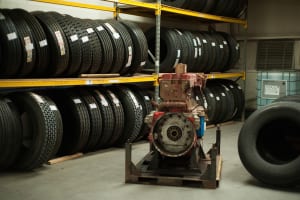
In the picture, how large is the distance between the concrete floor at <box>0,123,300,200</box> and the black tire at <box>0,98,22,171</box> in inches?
7.4

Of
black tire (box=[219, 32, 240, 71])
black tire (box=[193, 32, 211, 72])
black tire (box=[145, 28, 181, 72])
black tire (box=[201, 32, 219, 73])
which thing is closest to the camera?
black tire (box=[145, 28, 181, 72])

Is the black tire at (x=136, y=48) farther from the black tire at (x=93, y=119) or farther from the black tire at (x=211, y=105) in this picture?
the black tire at (x=211, y=105)

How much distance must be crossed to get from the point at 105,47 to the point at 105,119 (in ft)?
3.03

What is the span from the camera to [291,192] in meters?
4.07

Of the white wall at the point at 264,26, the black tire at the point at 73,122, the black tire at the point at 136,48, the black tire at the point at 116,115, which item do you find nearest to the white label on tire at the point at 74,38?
the black tire at the point at 73,122

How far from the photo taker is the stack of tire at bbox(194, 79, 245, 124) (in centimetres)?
782

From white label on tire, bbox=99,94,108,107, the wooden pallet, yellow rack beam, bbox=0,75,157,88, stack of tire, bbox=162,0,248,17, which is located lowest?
the wooden pallet

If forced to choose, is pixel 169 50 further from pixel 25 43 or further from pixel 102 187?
pixel 102 187

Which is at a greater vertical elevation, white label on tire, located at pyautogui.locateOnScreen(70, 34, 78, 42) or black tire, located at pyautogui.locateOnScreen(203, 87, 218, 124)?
white label on tire, located at pyautogui.locateOnScreen(70, 34, 78, 42)

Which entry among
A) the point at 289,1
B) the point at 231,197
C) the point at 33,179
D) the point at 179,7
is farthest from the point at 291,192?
the point at 289,1

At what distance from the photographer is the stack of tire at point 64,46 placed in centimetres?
450

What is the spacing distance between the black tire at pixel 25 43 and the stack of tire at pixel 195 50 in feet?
9.17

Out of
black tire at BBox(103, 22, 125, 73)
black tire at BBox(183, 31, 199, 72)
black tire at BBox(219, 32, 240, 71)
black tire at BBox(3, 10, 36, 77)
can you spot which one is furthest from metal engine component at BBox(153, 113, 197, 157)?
black tire at BBox(219, 32, 240, 71)

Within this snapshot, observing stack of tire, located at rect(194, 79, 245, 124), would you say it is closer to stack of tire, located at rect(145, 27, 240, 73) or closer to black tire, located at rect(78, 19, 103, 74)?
stack of tire, located at rect(145, 27, 240, 73)
